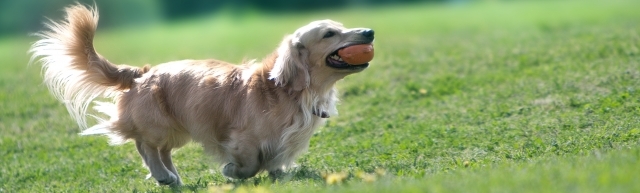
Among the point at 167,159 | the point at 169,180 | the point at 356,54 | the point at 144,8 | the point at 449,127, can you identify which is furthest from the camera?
the point at 144,8

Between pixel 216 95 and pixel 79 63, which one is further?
pixel 79 63

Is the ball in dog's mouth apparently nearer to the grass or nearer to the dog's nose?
the dog's nose

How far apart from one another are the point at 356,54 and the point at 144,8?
21.4 metres

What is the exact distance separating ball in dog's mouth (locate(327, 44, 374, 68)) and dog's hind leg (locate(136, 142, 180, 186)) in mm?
1920

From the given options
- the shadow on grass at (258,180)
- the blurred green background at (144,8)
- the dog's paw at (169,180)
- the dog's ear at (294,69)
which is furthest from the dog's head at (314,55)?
the blurred green background at (144,8)

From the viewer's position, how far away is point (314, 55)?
7836 mm

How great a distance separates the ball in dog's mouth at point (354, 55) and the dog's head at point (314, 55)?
0.04m

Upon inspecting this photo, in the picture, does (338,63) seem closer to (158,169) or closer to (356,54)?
(356,54)

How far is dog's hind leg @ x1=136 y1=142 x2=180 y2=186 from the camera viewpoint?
331 inches

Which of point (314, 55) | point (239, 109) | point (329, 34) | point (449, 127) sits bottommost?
point (449, 127)

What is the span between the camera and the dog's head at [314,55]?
25.6 ft

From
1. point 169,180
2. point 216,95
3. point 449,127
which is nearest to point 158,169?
point 169,180

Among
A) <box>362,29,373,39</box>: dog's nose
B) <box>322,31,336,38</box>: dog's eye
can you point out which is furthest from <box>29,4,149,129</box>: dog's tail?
<box>362,29,373,39</box>: dog's nose

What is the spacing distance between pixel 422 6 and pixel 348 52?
77.0 ft
